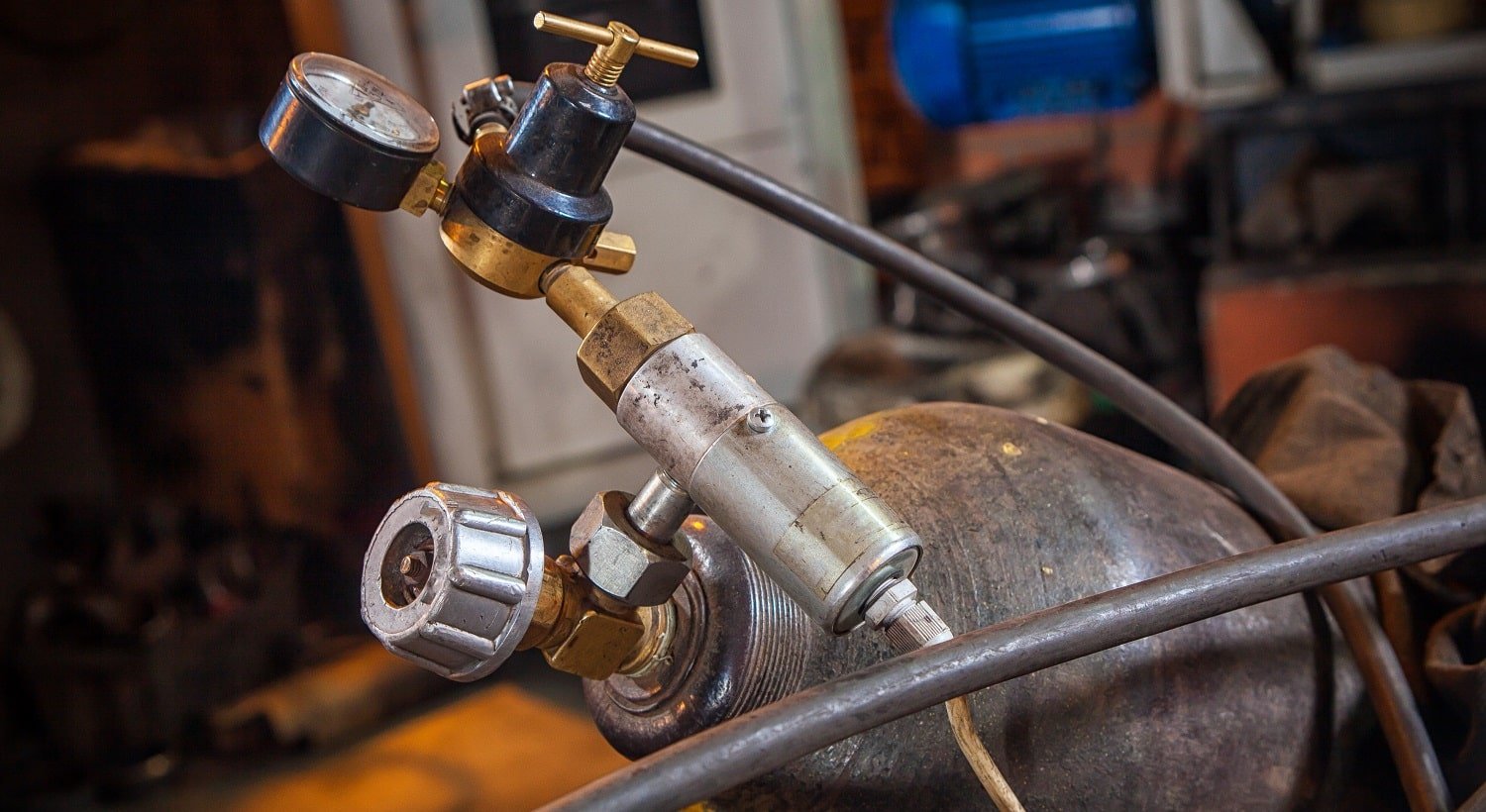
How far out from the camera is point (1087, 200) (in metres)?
3.42

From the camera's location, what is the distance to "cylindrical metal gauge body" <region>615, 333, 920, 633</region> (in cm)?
49

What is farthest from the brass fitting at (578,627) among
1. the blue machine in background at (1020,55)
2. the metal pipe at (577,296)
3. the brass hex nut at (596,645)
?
the blue machine in background at (1020,55)

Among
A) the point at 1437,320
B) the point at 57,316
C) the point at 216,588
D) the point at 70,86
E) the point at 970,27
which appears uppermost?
the point at 70,86

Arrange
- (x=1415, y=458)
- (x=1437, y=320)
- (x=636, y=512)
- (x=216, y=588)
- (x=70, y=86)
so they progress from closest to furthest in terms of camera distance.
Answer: (x=636, y=512), (x=1415, y=458), (x=1437, y=320), (x=216, y=588), (x=70, y=86)

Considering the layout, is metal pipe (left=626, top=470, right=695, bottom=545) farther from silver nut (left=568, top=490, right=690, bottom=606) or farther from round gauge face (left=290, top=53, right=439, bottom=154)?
round gauge face (left=290, top=53, right=439, bottom=154)

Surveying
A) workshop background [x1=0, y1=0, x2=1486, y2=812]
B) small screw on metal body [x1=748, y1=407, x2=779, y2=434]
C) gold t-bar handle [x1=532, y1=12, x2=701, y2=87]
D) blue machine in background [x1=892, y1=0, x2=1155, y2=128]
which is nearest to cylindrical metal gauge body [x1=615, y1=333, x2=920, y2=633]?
small screw on metal body [x1=748, y1=407, x2=779, y2=434]

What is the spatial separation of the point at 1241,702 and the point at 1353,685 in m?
0.10

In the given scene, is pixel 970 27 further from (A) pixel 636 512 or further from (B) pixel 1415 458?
(A) pixel 636 512

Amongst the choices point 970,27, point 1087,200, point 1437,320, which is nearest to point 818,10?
point 970,27

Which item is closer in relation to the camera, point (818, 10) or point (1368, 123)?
point (1368, 123)

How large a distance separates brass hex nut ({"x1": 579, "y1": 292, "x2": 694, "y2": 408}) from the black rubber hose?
0.53 feet

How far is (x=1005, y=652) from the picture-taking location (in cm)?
48

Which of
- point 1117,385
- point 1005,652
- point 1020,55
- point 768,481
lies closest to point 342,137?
point 768,481

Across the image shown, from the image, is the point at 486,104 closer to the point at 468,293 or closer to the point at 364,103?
the point at 364,103
